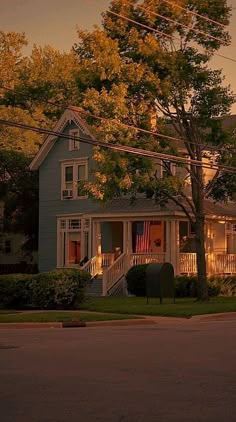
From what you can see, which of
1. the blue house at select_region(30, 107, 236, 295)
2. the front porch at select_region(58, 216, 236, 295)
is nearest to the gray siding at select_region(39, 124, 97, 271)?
the blue house at select_region(30, 107, 236, 295)

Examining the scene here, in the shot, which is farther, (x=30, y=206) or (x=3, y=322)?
(x=30, y=206)

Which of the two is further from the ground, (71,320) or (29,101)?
(29,101)

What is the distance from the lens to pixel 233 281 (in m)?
36.3

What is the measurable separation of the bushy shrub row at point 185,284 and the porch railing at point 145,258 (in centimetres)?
126

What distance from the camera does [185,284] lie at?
114 ft

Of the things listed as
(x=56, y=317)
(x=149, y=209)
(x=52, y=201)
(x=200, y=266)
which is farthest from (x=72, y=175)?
(x=56, y=317)

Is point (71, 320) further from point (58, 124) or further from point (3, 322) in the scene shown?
point (58, 124)

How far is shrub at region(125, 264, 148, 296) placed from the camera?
116 ft

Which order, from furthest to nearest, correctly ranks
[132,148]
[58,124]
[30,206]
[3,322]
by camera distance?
[30,206], [58,124], [132,148], [3,322]

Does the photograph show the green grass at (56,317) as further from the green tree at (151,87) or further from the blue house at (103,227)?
the blue house at (103,227)

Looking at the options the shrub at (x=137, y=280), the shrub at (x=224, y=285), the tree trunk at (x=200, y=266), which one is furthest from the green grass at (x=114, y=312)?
the shrub at (x=137, y=280)

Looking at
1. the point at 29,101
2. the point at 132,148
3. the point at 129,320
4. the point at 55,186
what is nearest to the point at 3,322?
the point at 129,320

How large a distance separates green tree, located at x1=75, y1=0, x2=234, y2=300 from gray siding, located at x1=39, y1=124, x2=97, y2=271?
11.1 meters

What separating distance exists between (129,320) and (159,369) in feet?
36.6
